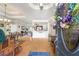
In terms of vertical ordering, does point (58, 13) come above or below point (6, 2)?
below

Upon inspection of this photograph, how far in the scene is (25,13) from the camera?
1.65 metres

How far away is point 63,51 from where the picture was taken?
1.67m

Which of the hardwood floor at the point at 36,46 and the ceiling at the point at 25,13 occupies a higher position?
the ceiling at the point at 25,13

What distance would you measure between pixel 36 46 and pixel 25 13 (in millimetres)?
443

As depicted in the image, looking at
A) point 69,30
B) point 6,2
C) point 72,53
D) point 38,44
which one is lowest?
point 72,53

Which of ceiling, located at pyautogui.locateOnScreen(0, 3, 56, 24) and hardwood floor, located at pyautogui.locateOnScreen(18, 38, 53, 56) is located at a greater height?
ceiling, located at pyautogui.locateOnScreen(0, 3, 56, 24)

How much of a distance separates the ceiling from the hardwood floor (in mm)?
254

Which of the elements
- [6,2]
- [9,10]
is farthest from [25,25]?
[6,2]

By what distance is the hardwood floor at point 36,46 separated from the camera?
1646mm

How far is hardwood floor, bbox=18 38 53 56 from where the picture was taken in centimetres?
165

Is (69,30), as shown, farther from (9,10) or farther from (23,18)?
(9,10)

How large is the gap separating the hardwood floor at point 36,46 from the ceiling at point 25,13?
0.25 meters

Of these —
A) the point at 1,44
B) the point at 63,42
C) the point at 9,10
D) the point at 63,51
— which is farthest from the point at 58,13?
the point at 1,44

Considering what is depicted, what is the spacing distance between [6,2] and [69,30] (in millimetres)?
877
